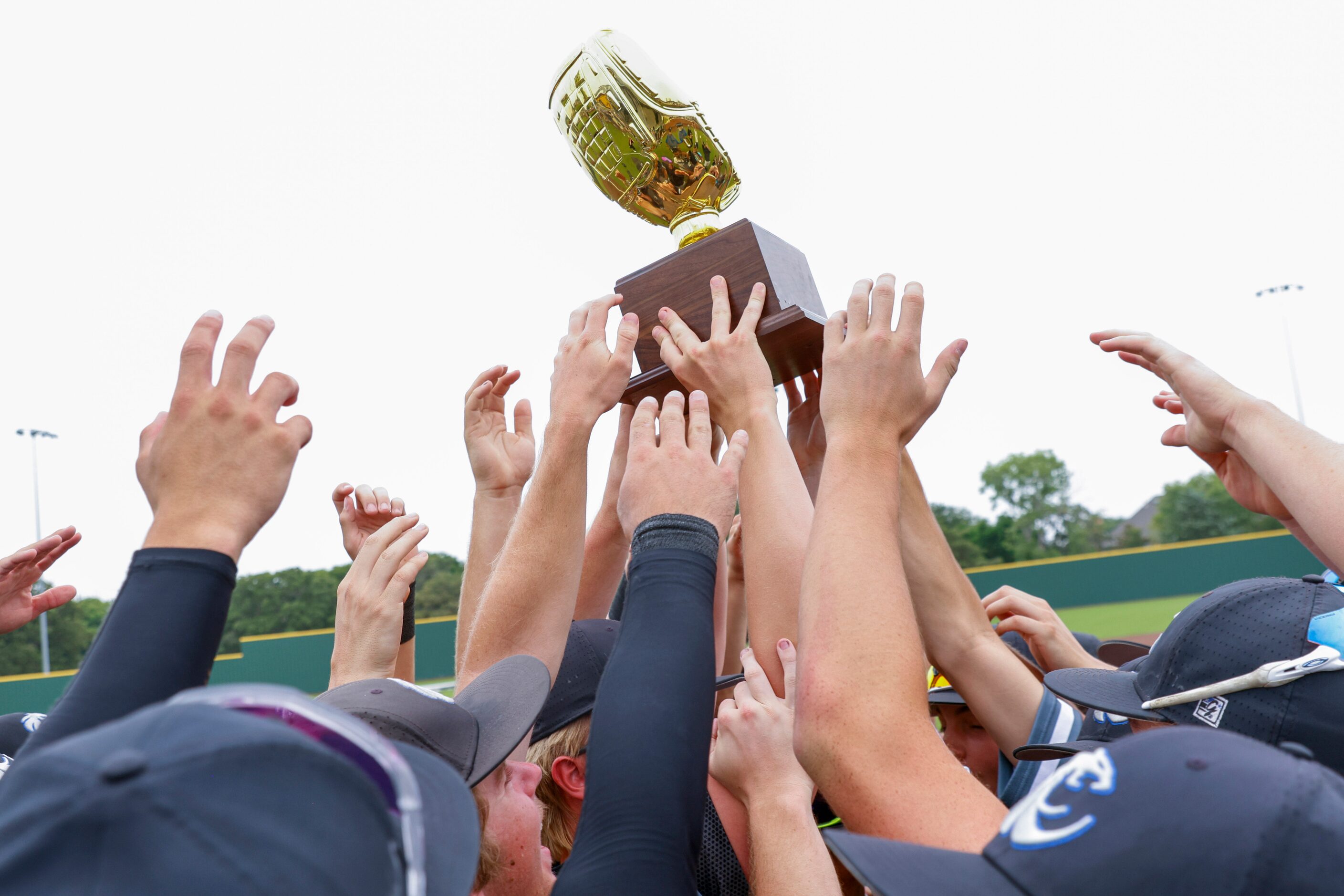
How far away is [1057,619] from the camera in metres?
2.92

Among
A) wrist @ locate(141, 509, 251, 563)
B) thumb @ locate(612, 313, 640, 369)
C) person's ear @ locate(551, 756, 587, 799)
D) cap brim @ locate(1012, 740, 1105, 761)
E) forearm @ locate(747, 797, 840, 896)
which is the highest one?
thumb @ locate(612, 313, 640, 369)

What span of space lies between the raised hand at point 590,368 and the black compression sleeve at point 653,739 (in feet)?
2.00

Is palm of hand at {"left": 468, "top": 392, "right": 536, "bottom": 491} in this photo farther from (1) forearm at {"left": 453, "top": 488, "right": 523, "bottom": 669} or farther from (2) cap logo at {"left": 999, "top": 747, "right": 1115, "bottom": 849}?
(2) cap logo at {"left": 999, "top": 747, "right": 1115, "bottom": 849}

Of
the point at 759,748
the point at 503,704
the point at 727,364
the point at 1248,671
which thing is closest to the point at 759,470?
the point at 727,364

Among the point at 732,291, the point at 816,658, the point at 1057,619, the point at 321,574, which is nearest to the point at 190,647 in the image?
the point at 816,658

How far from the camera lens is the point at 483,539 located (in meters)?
2.87

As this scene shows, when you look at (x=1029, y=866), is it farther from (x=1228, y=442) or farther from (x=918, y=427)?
(x=1228, y=442)

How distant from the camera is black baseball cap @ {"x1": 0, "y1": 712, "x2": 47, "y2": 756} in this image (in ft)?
9.18

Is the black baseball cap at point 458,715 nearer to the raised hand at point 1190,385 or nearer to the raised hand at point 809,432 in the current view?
the raised hand at point 809,432

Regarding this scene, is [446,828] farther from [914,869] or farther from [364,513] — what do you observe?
[364,513]

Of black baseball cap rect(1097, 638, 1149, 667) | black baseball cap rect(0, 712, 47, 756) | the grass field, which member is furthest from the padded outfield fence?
black baseball cap rect(1097, 638, 1149, 667)

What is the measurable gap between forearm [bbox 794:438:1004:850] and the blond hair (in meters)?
1.07

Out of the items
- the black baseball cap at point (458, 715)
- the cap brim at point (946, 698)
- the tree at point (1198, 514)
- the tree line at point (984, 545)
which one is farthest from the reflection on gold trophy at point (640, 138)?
the tree at point (1198, 514)

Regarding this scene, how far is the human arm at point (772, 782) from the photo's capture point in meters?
1.55
